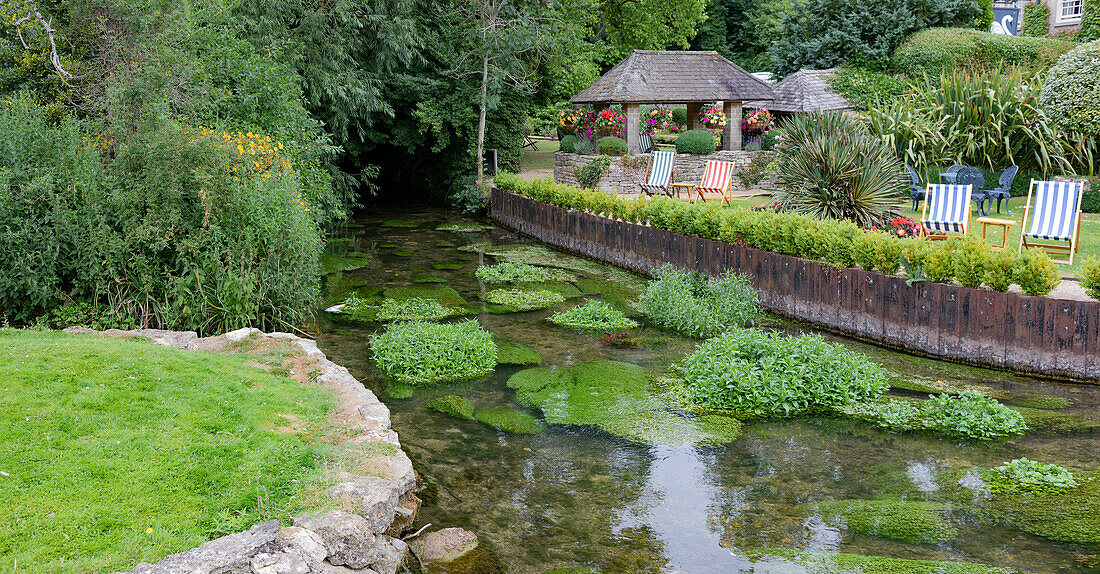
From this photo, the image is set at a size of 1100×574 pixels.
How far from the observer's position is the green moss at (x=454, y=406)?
7.87 meters

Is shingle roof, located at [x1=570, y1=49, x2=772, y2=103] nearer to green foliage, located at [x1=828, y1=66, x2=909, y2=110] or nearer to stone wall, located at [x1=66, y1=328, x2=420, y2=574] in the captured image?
green foliage, located at [x1=828, y1=66, x2=909, y2=110]

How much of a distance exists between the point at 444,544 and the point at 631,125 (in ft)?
65.6

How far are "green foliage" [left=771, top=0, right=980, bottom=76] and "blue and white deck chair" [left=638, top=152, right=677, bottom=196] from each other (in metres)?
13.2

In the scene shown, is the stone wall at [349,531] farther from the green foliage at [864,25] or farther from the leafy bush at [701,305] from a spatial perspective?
the green foliage at [864,25]

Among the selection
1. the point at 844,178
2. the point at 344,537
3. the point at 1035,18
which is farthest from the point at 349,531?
the point at 1035,18

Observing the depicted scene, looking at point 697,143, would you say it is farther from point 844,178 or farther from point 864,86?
point 844,178

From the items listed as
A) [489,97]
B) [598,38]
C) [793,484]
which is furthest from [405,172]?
[793,484]

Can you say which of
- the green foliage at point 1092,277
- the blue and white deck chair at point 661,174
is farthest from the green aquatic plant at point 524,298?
the blue and white deck chair at point 661,174

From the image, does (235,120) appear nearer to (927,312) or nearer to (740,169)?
(927,312)

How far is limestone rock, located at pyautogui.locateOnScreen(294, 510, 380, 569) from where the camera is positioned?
439 cm

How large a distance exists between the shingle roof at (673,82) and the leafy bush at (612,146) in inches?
46.6

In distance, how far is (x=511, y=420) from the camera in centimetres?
772

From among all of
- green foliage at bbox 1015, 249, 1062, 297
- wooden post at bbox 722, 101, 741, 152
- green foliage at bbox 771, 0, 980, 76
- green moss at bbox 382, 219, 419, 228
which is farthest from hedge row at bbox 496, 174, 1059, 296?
green foliage at bbox 771, 0, 980, 76

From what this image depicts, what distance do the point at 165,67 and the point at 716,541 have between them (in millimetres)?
9711
